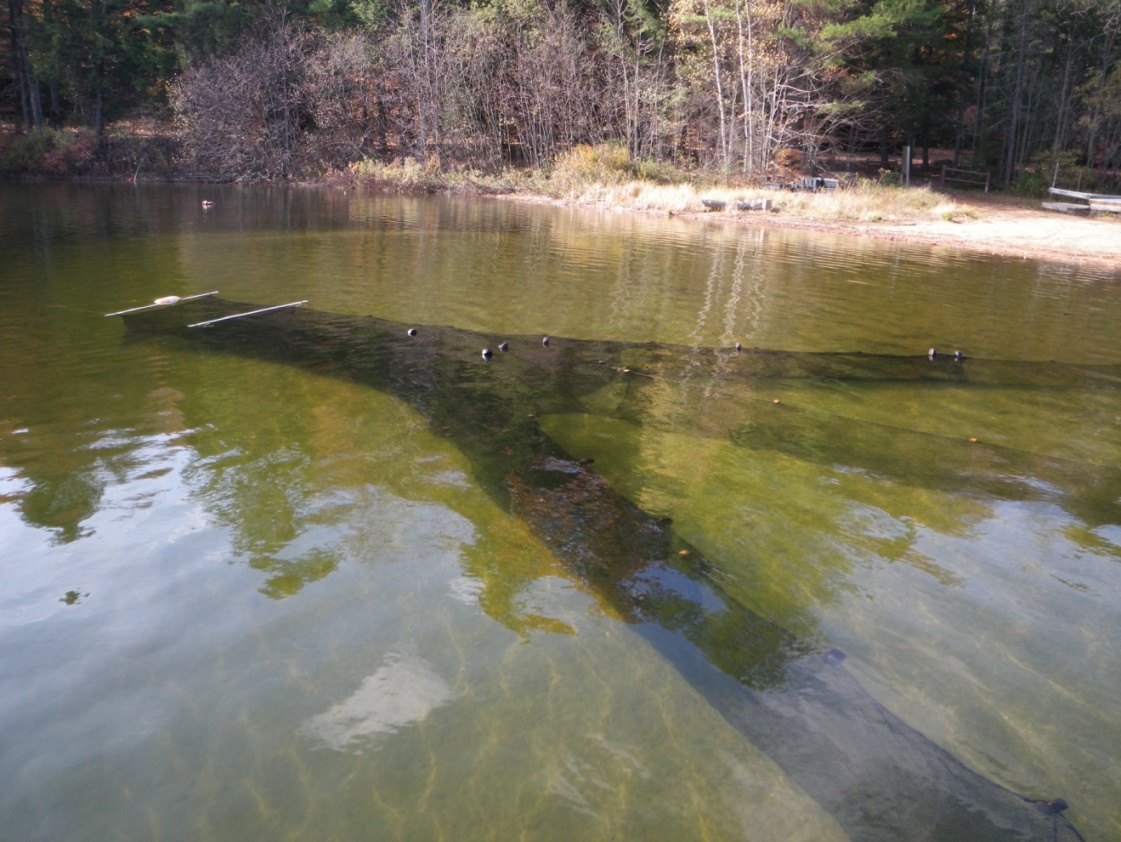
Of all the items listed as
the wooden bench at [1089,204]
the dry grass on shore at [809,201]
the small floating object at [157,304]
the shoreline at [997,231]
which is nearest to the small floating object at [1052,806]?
the small floating object at [157,304]

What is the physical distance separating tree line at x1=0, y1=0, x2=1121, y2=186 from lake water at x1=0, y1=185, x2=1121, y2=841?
2782 centimetres

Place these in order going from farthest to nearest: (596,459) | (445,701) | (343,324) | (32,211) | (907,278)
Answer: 1. (32,211)
2. (907,278)
3. (343,324)
4. (596,459)
5. (445,701)

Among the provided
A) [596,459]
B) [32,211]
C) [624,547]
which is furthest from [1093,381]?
[32,211]

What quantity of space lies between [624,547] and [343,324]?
7117 mm

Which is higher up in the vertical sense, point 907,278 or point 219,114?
point 219,114

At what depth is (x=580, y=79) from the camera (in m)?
37.3

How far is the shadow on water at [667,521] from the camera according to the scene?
11.1 ft

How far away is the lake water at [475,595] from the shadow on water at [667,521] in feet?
0.36

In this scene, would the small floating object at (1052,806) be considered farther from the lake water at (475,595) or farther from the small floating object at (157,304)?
the small floating object at (157,304)

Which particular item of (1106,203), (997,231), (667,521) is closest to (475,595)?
(667,521)

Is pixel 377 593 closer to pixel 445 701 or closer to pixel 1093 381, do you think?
pixel 445 701

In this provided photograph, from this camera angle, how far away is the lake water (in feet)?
11.0

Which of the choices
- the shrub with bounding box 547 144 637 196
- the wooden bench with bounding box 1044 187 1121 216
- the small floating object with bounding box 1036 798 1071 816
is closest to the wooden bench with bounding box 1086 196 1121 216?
the wooden bench with bounding box 1044 187 1121 216

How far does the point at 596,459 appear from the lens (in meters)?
6.82
